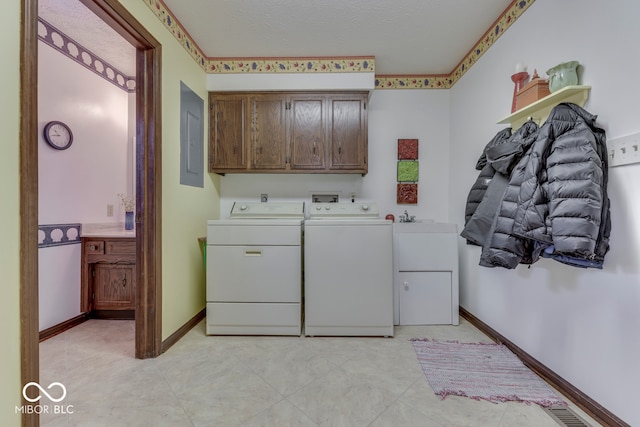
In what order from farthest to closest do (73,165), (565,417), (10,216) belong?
(73,165) → (565,417) → (10,216)

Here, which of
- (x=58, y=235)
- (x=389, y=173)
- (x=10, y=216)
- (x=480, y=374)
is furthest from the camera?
(x=389, y=173)

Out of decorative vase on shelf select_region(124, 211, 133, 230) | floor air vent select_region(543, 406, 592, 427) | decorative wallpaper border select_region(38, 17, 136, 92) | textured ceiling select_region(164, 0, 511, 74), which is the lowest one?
floor air vent select_region(543, 406, 592, 427)

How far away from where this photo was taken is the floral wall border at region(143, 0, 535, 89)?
2021 mm

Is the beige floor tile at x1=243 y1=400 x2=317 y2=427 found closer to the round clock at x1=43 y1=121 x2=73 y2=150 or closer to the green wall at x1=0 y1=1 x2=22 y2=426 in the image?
the green wall at x1=0 y1=1 x2=22 y2=426

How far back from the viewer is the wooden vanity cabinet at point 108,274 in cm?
241

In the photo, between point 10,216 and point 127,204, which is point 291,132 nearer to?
point 127,204

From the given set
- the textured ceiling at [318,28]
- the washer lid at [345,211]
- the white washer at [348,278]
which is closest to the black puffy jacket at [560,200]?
the white washer at [348,278]

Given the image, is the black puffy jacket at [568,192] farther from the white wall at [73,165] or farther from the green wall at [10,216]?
the white wall at [73,165]

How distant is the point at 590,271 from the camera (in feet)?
4.31

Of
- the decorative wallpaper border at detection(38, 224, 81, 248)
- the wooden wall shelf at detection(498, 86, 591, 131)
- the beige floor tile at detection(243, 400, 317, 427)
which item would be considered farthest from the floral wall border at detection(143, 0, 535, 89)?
the beige floor tile at detection(243, 400, 317, 427)

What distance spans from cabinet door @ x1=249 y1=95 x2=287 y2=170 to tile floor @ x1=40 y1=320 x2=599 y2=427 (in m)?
1.67

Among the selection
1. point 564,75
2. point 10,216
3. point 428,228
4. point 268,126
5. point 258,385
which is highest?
point 268,126

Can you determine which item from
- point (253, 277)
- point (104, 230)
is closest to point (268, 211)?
point (253, 277)

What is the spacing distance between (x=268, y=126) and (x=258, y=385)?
211 centimetres
